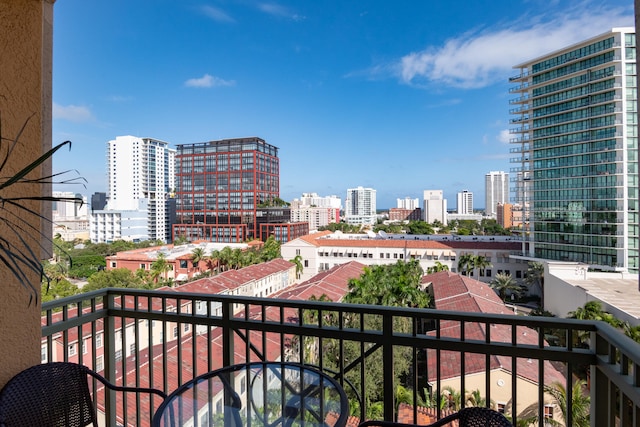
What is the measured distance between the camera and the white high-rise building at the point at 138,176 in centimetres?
4836

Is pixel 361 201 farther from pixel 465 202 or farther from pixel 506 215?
pixel 506 215

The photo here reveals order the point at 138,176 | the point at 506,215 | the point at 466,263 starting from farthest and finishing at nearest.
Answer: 1. the point at 506,215
2. the point at 138,176
3. the point at 466,263

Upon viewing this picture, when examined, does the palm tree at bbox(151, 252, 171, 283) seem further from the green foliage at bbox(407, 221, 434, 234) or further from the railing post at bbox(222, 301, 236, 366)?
the green foliage at bbox(407, 221, 434, 234)

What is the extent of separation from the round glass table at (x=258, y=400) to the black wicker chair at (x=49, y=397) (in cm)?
21

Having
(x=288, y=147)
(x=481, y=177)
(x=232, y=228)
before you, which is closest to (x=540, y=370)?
(x=232, y=228)

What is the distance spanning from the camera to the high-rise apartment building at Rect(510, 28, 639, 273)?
24734mm

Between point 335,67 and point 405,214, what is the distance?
6454 cm

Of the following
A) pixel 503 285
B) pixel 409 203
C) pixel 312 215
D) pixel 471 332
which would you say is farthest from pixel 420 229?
pixel 409 203

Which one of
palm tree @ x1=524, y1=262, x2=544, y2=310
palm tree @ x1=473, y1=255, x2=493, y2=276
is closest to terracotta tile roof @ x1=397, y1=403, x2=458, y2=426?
palm tree @ x1=473, y1=255, x2=493, y2=276

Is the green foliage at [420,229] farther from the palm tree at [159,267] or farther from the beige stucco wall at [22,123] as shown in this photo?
the beige stucco wall at [22,123]

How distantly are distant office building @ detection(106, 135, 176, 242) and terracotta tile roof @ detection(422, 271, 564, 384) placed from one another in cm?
4211

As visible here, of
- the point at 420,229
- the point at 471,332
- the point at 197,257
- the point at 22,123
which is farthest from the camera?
the point at 420,229

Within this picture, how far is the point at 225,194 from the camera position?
149 feet

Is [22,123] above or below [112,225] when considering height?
above
